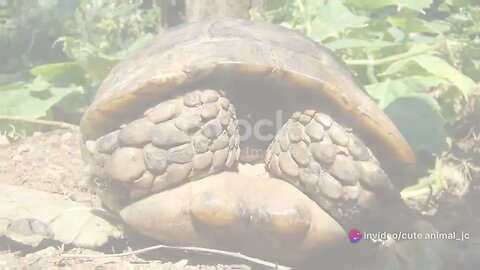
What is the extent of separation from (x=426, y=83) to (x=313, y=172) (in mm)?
934

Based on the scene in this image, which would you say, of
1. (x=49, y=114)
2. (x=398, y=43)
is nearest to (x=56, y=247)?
(x=49, y=114)

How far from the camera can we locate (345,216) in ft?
7.35

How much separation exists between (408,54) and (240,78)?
3.74ft

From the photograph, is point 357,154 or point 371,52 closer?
point 357,154

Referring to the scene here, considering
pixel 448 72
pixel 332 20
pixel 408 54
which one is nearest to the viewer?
pixel 448 72

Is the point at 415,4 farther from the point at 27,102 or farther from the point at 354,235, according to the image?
the point at 27,102

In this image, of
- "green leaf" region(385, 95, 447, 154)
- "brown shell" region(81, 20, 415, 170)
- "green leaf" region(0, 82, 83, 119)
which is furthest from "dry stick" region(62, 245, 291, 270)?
"green leaf" region(0, 82, 83, 119)

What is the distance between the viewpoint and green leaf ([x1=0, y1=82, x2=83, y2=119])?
3439 mm

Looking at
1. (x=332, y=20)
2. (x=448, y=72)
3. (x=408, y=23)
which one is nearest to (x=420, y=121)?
(x=448, y=72)

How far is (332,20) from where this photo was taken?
3.52 m

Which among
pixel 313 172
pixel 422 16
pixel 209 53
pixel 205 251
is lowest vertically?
pixel 422 16

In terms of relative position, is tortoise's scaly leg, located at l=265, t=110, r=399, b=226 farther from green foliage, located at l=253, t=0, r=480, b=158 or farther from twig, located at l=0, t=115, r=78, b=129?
twig, located at l=0, t=115, r=78, b=129

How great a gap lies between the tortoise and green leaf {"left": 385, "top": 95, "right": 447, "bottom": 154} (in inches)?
16.1

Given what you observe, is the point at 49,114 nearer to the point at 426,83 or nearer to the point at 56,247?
the point at 56,247
